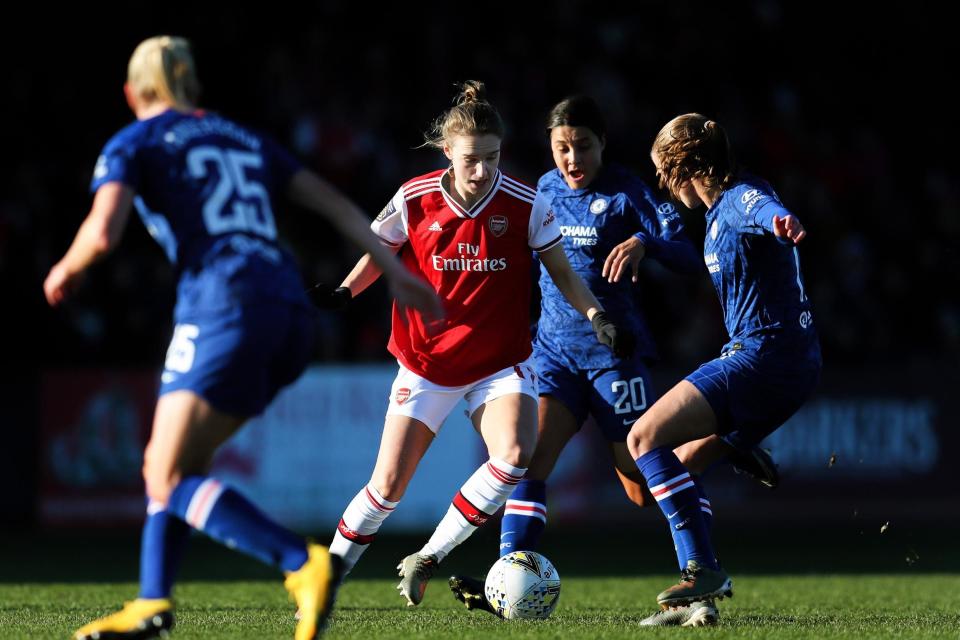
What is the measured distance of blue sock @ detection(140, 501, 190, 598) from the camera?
14.4 ft

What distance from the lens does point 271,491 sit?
40.6 feet

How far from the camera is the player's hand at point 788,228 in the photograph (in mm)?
5359

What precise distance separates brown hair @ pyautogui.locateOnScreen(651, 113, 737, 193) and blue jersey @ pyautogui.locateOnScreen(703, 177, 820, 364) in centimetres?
10

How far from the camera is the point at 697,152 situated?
19.8 feet

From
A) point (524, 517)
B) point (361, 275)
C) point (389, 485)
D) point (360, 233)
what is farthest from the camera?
point (524, 517)

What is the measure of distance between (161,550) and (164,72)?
144 cm

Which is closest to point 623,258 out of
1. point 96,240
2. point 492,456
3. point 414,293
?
point 492,456

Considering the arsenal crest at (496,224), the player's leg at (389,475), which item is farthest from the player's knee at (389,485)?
the arsenal crest at (496,224)

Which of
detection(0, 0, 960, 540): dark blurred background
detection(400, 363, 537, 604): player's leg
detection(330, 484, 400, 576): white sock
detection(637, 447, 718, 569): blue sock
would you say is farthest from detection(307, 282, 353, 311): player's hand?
detection(0, 0, 960, 540): dark blurred background

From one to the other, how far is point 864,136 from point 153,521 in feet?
44.7

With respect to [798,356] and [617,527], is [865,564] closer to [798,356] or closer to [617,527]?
[617,527]

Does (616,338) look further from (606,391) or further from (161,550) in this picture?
(161,550)

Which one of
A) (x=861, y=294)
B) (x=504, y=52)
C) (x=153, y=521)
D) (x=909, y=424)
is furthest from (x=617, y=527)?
(x=153, y=521)

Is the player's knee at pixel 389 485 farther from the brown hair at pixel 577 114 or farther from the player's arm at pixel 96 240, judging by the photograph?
the player's arm at pixel 96 240
